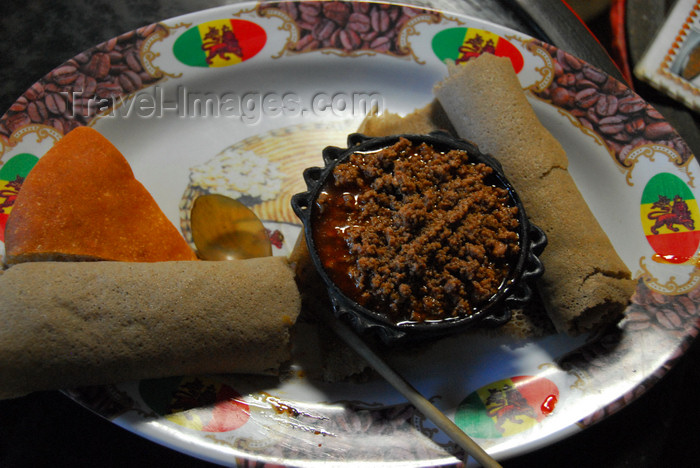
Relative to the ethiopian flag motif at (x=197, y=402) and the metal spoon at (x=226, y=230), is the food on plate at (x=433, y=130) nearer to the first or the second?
the metal spoon at (x=226, y=230)

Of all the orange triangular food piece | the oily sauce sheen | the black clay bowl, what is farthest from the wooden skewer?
the orange triangular food piece

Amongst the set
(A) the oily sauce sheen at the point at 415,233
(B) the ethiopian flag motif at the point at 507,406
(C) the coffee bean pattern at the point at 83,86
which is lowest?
(B) the ethiopian flag motif at the point at 507,406

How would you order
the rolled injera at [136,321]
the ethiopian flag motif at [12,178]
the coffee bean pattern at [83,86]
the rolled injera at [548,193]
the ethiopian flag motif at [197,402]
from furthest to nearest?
the coffee bean pattern at [83,86] < the ethiopian flag motif at [12,178] < the rolled injera at [548,193] < the ethiopian flag motif at [197,402] < the rolled injera at [136,321]

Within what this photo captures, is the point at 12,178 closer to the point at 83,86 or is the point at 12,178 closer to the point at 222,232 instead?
the point at 83,86

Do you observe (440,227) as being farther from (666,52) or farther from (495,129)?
(666,52)

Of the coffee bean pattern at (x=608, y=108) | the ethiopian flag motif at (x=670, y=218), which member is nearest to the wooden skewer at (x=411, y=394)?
the ethiopian flag motif at (x=670, y=218)

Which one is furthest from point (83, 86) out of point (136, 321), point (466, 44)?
point (466, 44)
